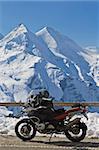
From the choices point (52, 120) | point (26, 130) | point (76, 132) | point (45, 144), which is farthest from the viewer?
point (26, 130)

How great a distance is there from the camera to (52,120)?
38.2 feet

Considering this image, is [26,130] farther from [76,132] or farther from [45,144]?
[76,132]

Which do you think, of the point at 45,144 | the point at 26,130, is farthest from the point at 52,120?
the point at 26,130

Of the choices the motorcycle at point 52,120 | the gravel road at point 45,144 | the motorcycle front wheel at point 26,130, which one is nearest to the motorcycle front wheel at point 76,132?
the motorcycle at point 52,120

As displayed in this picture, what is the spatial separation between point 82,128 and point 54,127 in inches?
27.0

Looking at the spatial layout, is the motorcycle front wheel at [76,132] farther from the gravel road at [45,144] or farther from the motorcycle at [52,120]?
the gravel road at [45,144]

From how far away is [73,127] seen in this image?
11.7 metres

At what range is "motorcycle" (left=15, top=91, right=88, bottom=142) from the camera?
1163cm

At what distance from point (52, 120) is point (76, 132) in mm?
659

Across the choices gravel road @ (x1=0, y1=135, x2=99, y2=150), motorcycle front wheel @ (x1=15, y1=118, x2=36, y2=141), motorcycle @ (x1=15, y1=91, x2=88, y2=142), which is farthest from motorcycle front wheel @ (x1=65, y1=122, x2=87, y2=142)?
motorcycle front wheel @ (x1=15, y1=118, x2=36, y2=141)

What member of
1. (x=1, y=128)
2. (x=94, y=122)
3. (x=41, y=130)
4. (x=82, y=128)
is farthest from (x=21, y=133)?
(x=94, y=122)

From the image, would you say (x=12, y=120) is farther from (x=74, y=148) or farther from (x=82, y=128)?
(x=74, y=148)

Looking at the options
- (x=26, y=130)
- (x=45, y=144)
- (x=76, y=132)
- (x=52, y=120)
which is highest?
(x=52, y=120)

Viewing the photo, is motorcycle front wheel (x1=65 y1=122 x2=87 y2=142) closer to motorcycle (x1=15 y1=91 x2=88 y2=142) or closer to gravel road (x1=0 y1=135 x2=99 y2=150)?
motorcycle (x1=15 y1=91 x2=88 y2=142)
